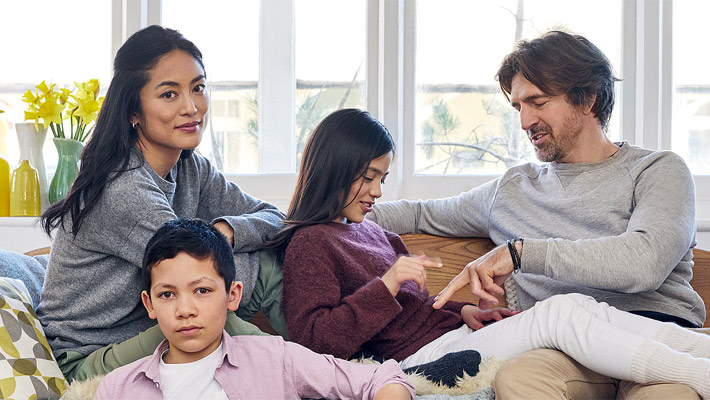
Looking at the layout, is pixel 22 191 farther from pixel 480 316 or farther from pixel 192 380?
pixel 480 316

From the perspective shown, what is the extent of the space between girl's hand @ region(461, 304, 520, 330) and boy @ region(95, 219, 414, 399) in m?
0.42

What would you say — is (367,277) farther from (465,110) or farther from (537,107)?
(465,110)

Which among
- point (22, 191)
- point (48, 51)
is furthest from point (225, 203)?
point (48, 51)

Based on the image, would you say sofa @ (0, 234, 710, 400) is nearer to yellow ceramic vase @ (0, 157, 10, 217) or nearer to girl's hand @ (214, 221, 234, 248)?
girl's hand @ (214, 221, 234, 248)

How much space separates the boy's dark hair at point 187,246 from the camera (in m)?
1.34

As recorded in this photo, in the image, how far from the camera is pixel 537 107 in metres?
1.90

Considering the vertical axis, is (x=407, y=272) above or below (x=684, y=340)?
above

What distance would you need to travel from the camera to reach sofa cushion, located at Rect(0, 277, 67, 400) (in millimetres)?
1333

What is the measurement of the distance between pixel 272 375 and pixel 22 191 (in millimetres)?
1364

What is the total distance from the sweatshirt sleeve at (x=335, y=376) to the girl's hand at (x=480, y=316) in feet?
1.37

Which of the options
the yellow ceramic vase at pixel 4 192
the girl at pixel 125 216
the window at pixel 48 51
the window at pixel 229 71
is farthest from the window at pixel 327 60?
the yellow ceramic vase at pixel 4 192

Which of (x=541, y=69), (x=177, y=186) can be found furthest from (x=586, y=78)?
(x=177, y=186)

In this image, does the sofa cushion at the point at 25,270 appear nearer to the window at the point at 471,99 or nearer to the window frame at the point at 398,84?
the window frame at the point at 398,84

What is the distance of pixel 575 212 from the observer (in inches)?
71.5
